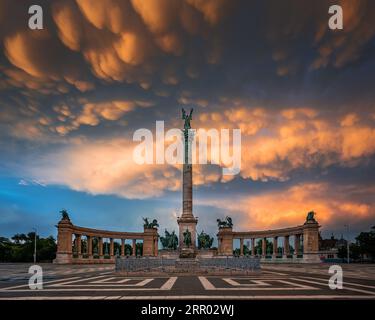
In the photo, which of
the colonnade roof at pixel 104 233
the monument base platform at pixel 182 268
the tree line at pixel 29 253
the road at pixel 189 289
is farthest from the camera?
the tree line at pixel 29 253

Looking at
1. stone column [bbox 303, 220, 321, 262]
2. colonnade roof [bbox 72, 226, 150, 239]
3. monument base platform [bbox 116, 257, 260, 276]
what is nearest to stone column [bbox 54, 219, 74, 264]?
colonnade roof [bbox 72, 226, 150, 239]

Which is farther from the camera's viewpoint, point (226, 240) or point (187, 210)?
point (226, 240)

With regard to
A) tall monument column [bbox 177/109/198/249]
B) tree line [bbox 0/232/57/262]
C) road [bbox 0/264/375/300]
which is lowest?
tree line [bbox 0/232/57/262]

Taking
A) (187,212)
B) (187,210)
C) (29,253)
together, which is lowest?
(29,253)

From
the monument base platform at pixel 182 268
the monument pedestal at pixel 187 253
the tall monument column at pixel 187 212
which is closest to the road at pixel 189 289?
the monument base platform at pixel 182 268

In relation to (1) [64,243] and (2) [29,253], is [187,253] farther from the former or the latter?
(2) [29,253]

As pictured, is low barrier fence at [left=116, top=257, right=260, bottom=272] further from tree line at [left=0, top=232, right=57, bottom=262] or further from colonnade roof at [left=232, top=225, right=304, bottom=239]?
tree line at [left=0, top=232, right=57, bottom=262]

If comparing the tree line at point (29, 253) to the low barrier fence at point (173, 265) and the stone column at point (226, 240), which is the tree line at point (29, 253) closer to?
the stone column at point (226, 240)

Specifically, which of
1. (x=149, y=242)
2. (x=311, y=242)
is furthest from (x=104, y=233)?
(x=311, y=242)

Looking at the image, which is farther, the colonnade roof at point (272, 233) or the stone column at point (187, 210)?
the colonnade roof at point (272, 233)
